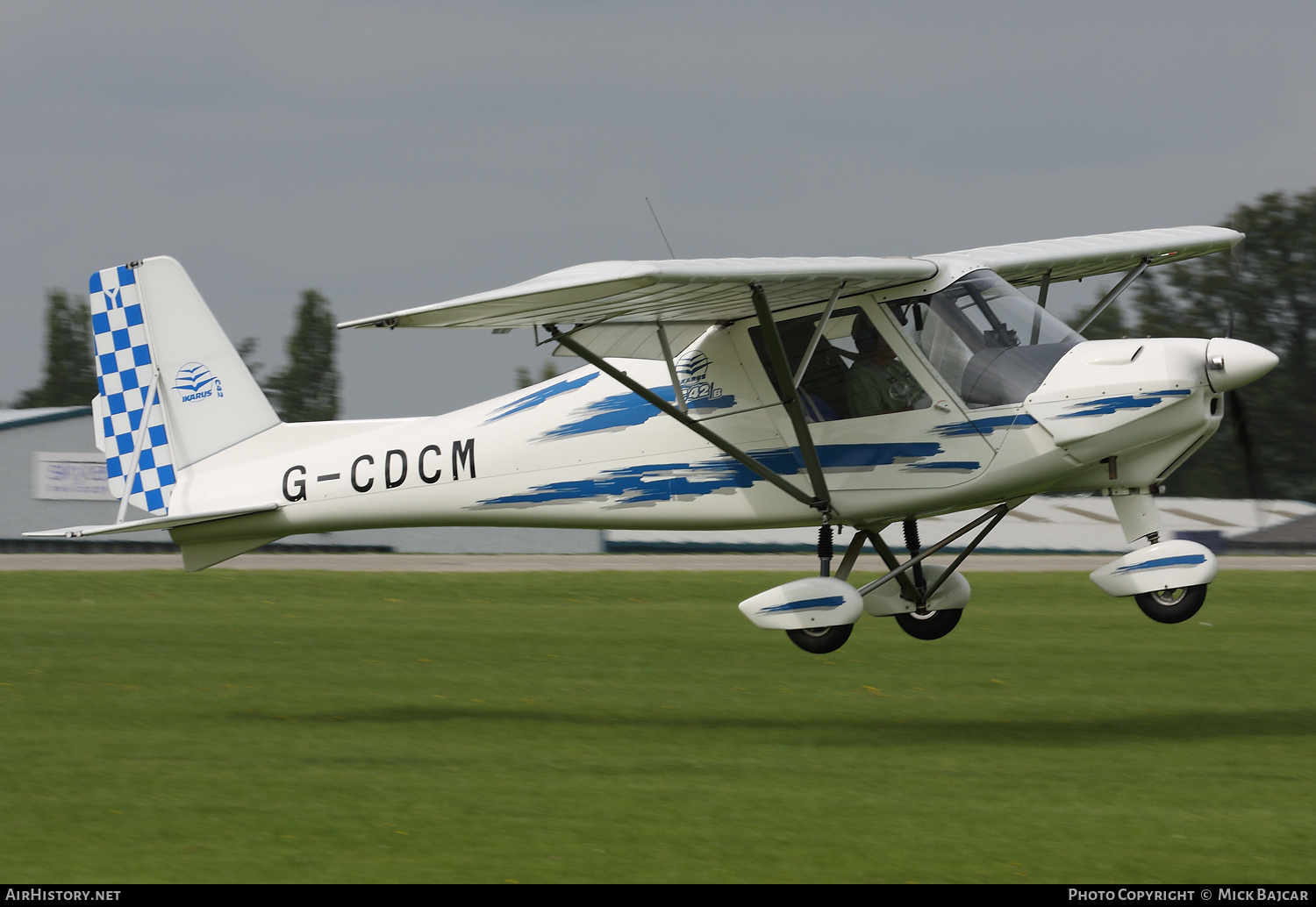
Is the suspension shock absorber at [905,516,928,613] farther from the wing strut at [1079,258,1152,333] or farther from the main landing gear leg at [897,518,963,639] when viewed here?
the wing strut at [1079,258,1152,333]

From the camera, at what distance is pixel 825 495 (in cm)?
1093

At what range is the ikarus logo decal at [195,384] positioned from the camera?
13.7 m

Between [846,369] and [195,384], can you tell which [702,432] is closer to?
[846,369]

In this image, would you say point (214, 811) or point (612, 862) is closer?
point (612, 862)

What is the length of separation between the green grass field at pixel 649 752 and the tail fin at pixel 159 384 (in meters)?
2.15

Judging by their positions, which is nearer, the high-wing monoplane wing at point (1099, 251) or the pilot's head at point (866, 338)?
the pilot's head at point (866, 338)

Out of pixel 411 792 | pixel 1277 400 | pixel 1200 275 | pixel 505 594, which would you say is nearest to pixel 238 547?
pixel 411 792

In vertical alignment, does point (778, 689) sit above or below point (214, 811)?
below

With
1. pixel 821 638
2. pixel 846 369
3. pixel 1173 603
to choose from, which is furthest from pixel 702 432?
pixel 1173 603

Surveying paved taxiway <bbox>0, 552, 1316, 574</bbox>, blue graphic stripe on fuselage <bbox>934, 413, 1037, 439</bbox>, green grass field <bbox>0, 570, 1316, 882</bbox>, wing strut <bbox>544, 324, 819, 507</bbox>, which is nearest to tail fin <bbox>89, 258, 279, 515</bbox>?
green grass field <bbox>0, 570, 1316, 882</bbox>

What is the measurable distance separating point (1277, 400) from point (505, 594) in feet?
158

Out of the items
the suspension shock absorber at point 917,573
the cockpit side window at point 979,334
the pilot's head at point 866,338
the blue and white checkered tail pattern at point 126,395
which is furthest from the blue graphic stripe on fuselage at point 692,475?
the blue and white checkered tail pattern at point 126,395

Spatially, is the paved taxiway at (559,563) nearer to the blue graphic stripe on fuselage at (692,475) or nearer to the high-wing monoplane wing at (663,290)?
the blue graphic stripe on fuselage at (692,475)

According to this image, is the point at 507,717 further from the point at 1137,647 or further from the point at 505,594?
the point at 505,594
